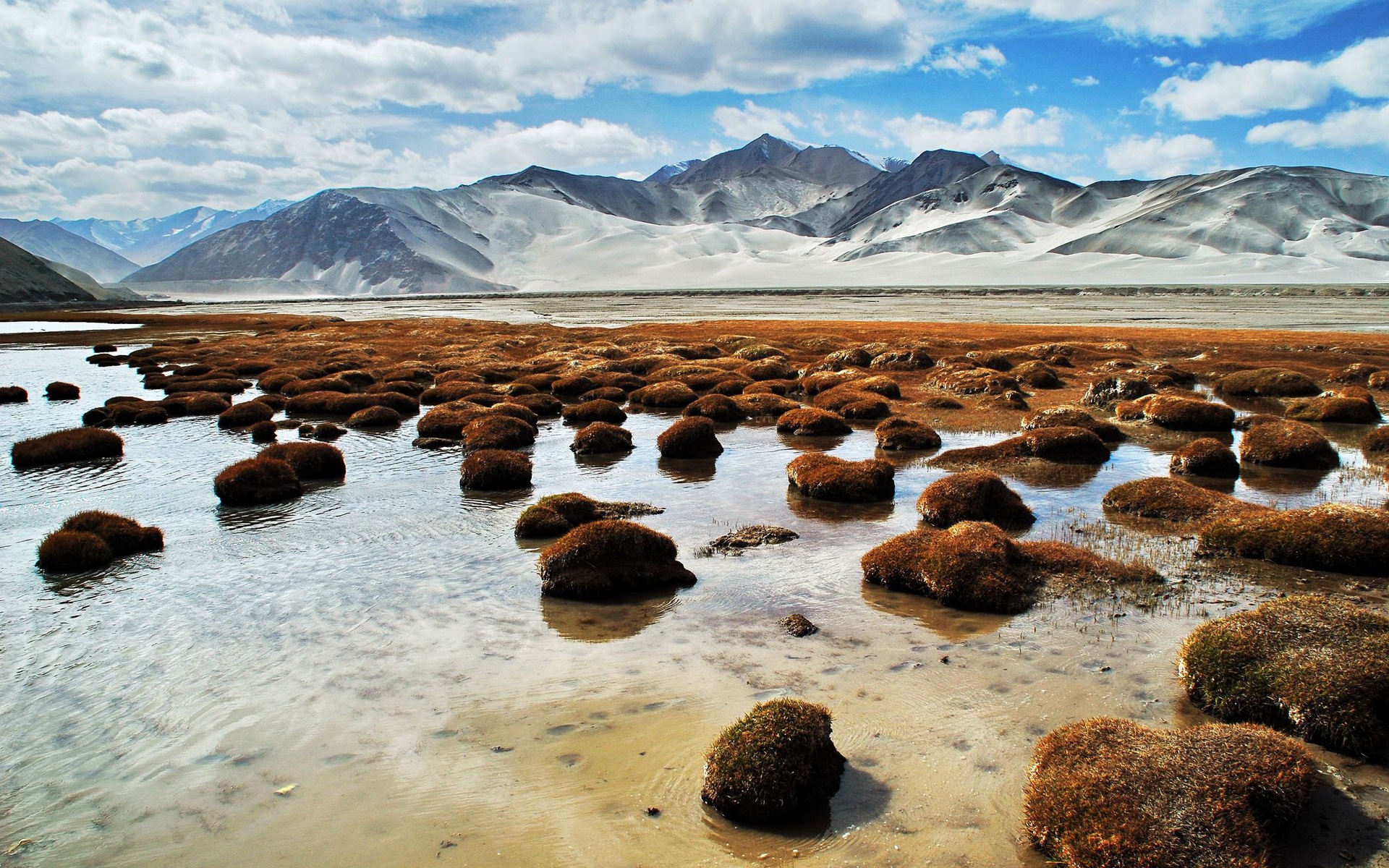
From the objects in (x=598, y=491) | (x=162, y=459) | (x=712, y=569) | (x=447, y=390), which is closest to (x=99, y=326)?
(x=447, y=390)

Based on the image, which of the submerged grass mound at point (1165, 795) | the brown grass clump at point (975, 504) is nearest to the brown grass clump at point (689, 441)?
the brown grass clump at point (975, 504)

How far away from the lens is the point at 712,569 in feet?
44.7

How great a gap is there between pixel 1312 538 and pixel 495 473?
16.0 meters

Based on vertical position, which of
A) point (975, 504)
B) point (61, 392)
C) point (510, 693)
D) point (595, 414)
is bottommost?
point (510, 693)

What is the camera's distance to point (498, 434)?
2483cm

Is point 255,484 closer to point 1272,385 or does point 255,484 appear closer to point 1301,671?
point 1301,671

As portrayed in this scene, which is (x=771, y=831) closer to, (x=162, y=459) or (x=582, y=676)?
(x=582, y=676)

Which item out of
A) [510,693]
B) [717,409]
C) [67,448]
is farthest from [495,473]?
[67,448]

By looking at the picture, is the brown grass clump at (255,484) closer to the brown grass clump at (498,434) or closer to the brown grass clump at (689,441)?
the brown grass clump at (498,434)

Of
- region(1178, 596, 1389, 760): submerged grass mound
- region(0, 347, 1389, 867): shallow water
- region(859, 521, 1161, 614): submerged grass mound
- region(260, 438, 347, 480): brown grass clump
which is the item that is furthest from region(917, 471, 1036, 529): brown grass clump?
region(260, 438, 347, 480): brown grass clump

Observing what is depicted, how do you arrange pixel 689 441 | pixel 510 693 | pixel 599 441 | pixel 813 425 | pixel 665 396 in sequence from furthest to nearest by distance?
1. pixel 665 396
2. pixel 813 425
3. pixel 599 441
4. pixel 689 441
5. pixel 510 693

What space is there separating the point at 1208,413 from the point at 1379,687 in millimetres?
21817

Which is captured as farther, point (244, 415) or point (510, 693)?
point (244, 415)

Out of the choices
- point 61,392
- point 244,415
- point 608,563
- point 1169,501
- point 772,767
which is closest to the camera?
point 772,767
